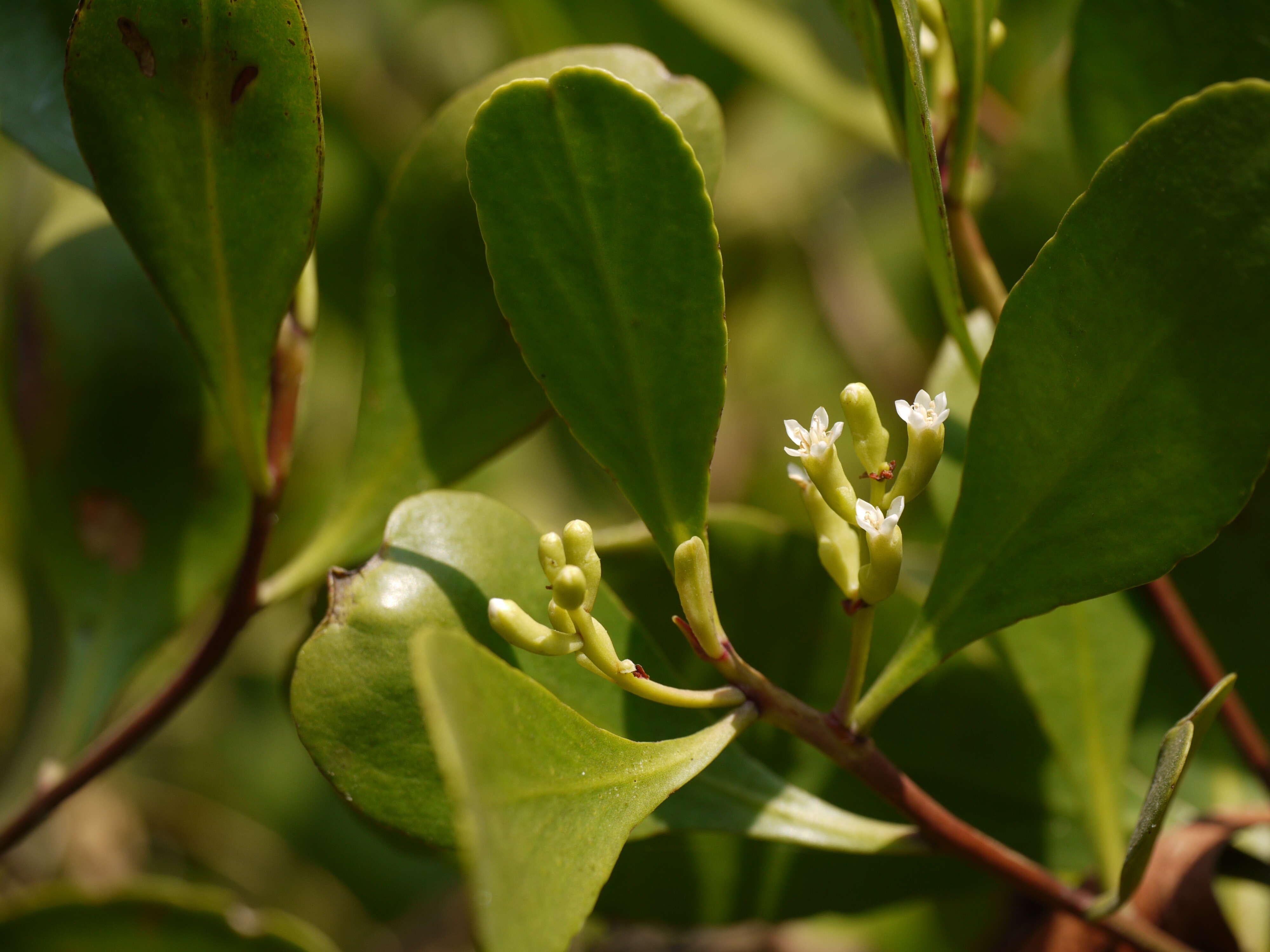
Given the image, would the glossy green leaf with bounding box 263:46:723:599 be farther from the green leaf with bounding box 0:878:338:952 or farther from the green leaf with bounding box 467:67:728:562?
the green leaf with bounding box 0:878:338:952

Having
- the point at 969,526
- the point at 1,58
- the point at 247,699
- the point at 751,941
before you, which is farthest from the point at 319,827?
the point at 969,526

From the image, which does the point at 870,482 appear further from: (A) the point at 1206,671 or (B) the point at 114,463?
(B) the point at 114,463

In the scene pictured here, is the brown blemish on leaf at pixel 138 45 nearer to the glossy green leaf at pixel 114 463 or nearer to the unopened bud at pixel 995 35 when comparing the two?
the glossy green leaf at pixel 114 463

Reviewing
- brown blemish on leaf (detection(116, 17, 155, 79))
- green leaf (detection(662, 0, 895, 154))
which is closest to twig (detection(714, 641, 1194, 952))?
brown blemish on leaf (detection(116, 17, 155, 79))

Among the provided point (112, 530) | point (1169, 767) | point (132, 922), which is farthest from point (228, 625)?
point (1169, 767)

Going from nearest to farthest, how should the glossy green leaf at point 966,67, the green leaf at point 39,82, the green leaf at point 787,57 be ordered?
the glossy green leaf at point 966,67 → the green leaf at point 39,82 → the green leaf at point 787,57

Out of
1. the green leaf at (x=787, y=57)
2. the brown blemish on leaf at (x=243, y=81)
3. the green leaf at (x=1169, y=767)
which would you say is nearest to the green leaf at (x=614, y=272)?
the brown blemish on leaf at (x=243, y=81)

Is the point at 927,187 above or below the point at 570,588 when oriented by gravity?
above
